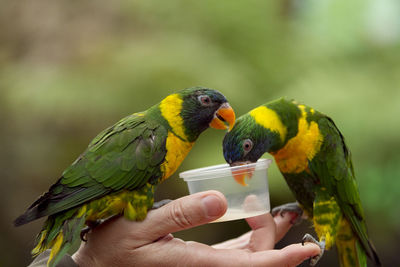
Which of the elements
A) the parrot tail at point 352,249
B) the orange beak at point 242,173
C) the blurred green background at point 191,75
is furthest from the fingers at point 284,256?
the blurred green background at point 191,75

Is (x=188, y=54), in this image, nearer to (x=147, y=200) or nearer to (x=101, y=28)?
(x=101, y=28)

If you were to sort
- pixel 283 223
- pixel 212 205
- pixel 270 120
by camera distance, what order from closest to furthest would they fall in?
pixel 212 205 < pixel 270 120 < pixel 283 223

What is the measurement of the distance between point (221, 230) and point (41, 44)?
2.42 meters

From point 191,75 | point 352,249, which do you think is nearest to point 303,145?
point 352,249

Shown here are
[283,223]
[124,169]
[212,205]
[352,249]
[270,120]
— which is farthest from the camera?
Answer: [283,223]

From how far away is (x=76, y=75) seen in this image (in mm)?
3229

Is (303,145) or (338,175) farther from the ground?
(303,145)

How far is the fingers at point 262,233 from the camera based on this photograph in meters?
1.46

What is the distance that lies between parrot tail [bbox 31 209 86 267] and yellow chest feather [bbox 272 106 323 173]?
2.77 feet

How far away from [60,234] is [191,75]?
2.29m

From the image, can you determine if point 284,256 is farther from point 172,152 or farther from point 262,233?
point 172,152

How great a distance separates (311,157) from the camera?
1.50 metres

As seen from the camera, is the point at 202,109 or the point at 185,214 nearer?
the point at 185,214

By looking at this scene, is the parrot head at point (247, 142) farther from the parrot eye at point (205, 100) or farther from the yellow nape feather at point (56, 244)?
the yellow nape feather at point (56, 244)
